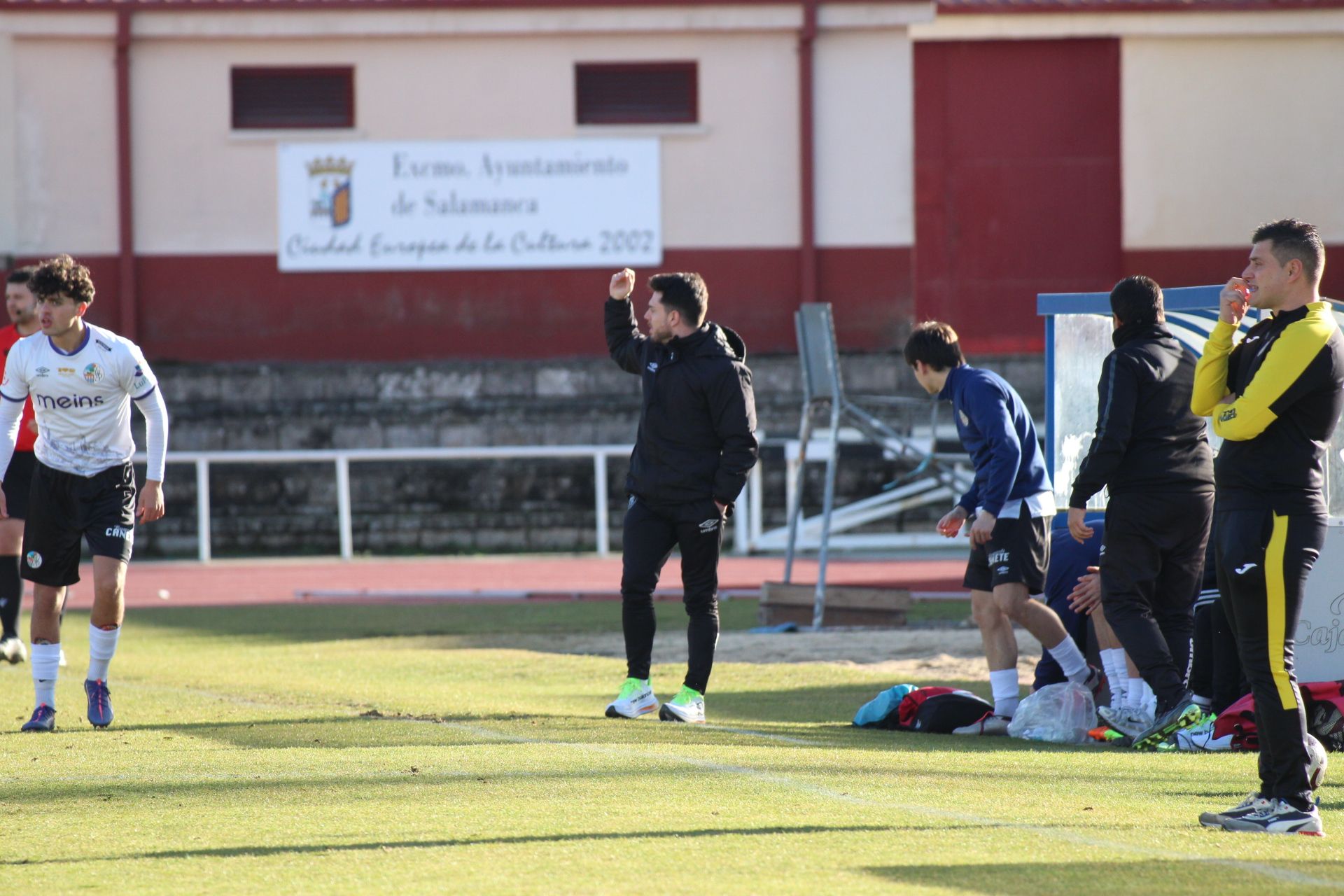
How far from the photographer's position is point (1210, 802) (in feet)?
19.2

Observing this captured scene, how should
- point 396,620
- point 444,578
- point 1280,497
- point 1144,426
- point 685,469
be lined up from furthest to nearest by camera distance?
point 444,578 < point 396,620 < point 685,469 < point 1144,426 < point 1280,497

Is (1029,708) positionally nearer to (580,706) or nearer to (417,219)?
(580,706)

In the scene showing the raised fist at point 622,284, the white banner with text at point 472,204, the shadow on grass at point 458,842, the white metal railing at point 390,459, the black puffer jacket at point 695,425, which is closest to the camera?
the shadow on grass at point 458,842

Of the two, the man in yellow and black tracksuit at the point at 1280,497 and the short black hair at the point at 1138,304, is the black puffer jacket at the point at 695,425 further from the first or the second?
the man in yellow and black tracksuit at the point at 1280,497

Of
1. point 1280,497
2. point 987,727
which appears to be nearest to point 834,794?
point 1280,497

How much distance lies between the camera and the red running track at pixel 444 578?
15.7 meters

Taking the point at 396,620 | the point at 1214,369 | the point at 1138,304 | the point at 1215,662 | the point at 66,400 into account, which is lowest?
the point at 396,620

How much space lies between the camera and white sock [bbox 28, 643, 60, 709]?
25.7ft

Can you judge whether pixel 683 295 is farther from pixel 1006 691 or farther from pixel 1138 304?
pixel 1006 691

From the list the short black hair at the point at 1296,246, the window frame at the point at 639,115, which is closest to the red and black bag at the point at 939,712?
the short black hair at the point at 1296,246

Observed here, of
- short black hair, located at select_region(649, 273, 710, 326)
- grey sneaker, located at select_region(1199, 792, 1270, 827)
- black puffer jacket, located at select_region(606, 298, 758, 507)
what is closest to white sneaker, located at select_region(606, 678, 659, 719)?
black puffer jacket, located at select_region(606, 298, 758, 507)

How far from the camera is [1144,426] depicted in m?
7.43

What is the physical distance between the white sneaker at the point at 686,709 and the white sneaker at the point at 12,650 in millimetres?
4352

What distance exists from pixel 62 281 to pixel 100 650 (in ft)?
5.38
